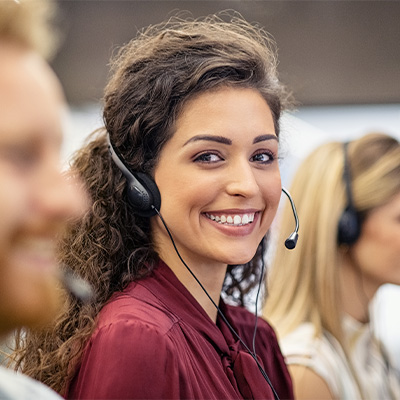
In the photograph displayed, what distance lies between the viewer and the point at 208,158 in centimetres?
113

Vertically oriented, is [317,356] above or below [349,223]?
below

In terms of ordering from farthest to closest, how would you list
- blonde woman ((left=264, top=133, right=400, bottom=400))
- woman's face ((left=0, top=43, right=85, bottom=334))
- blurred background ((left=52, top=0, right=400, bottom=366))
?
blurred background ((left=52, top=0, right=400, bottom=366)), blonde woman ((left=264, top=133, right=400, bottom=400)), woman's face ((left=0, top=43, right=85, bottom=334))

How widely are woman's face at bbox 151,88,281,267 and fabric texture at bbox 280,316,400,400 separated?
1.96 ft

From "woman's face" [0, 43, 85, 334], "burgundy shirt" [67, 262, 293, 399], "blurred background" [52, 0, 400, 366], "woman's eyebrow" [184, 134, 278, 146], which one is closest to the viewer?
"woman's face" [0, 43, 85, 334]

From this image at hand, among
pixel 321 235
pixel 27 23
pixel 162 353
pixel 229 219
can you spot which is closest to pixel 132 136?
pixel 229 219

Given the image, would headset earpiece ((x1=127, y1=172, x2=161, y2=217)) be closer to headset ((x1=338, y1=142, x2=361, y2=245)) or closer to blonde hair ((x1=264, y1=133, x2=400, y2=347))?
blonde hair ((x1=264, y1=133, x2=400, y2=347))

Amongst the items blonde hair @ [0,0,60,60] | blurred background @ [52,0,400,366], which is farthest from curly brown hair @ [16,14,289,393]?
blurred background @ [52,0,400,366]

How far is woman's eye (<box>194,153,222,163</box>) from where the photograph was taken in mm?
1124

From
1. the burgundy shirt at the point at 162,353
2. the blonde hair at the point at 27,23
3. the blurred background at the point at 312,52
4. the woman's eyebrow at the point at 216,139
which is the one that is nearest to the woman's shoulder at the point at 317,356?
the burgundy shirt at the point at 162,353

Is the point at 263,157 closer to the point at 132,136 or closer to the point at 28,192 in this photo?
the point at 132,136

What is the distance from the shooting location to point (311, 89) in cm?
391

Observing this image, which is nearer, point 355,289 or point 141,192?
point 141,192

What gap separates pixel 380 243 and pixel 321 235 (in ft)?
0.54

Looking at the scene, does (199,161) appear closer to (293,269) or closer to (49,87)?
(49,87)
